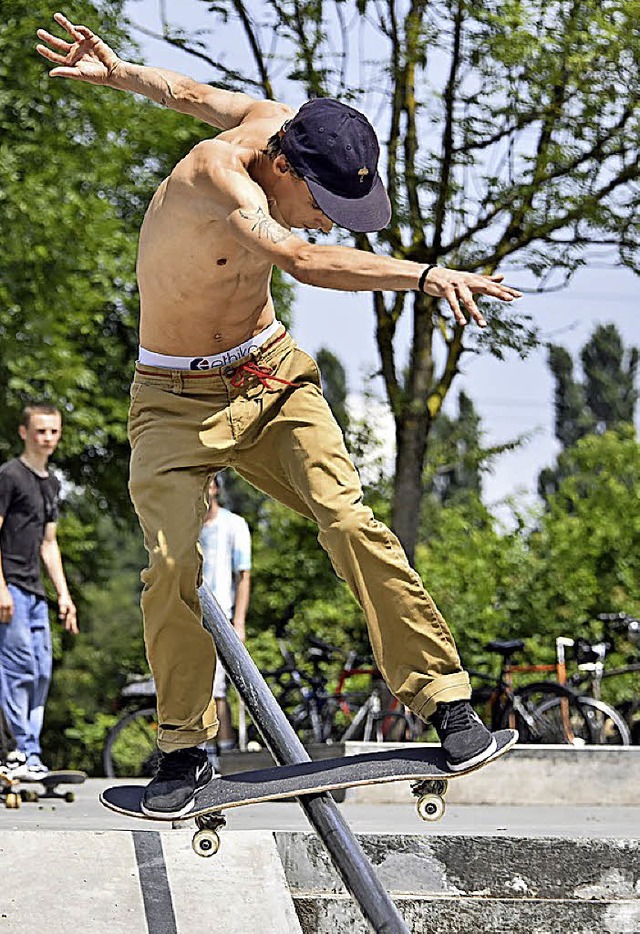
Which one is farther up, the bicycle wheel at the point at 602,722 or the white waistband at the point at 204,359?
the white waistband at the point at 204,359

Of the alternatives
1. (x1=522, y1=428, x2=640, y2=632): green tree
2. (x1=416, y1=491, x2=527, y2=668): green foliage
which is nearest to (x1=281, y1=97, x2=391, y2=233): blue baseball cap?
(x1=416, y1=491, x2=527, y2=668): green foliage

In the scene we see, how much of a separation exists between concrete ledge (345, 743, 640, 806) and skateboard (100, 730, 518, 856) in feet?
11.7

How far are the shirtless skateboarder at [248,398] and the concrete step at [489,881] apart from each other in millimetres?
Answer: 742

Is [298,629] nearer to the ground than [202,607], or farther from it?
nearer to the ground

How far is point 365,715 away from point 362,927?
22.1 ft

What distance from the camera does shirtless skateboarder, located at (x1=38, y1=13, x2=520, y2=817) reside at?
11.4 feet

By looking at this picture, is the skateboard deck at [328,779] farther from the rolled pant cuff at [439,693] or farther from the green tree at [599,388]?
the green tree at [599,388]

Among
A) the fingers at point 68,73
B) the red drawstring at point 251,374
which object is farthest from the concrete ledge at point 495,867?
the fingers at point 68,73

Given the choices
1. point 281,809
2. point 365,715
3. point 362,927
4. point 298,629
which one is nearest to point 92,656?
point 298,629

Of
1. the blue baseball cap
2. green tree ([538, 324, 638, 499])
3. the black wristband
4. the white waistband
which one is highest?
green tree ([538, 324, 638, 499])

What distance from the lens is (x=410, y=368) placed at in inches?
439

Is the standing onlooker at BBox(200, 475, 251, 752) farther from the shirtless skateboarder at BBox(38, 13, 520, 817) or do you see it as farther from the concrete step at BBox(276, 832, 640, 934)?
the shirtless skateboarder at BBox(38, 13, 520, 817)

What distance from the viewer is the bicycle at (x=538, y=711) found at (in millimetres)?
9664

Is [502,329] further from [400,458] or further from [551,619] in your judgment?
[551,619]
